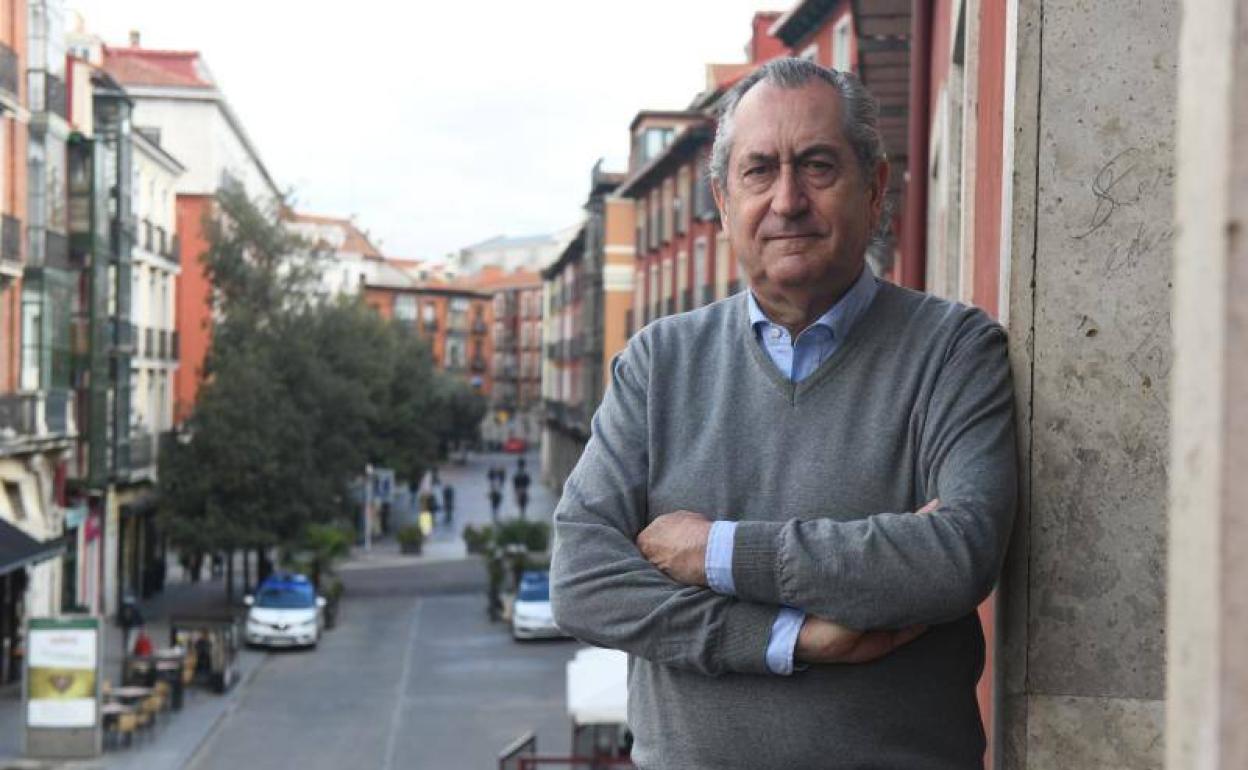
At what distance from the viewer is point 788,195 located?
2.79 metres

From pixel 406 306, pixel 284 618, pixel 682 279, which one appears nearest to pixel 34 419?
pixel 284 618

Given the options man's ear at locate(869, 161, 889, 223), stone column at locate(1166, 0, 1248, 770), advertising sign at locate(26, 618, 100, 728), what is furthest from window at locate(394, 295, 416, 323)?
stone column at locate(1166, 0, 1248, 770)

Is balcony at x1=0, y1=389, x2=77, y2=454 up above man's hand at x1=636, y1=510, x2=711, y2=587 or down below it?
below

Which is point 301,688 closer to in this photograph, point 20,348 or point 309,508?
point 20,348

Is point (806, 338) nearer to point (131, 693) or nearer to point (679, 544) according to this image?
point (679, 544)

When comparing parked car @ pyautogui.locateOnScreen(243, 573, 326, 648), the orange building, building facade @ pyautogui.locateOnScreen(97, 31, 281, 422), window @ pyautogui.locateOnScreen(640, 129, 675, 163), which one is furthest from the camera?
the orange building

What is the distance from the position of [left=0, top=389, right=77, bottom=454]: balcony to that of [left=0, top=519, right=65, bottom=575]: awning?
443 cm

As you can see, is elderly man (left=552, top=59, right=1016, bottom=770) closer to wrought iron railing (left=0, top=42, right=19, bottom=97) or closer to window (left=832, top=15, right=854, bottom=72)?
window (left=832, top=15, right=854, bottom=72)

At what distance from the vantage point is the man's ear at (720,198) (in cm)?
301

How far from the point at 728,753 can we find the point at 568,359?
73.9 m

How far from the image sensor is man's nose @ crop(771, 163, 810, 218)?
2793 mm

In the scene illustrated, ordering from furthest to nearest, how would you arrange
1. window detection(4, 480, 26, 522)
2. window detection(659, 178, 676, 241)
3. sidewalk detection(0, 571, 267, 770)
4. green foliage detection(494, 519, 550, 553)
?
window detection(659, 178, 676, 241) → green foliage detection(494, 519, 550, 553) → window detection(4, 480, 26, 522) → sidewalk detection(0, 571, 267, 770)

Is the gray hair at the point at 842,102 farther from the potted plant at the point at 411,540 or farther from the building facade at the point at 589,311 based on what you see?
the potted plant at the point at 411,540

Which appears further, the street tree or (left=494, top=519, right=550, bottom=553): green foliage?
(left=494, top=519, right=550, bottom=553): green foliage
